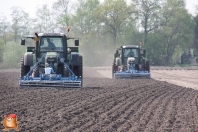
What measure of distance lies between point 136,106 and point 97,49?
56.7 meters

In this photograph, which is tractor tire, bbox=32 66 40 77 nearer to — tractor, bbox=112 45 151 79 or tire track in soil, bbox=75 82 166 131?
tire track in soil, bbox=75 82 166 131

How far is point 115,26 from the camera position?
67.5m

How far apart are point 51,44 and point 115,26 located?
4733cm

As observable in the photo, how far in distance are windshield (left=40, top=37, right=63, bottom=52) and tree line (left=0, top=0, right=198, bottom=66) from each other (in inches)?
1759

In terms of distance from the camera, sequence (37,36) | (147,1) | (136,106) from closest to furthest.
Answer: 1. (136,106)
2. (37,36)
3. (147,1)

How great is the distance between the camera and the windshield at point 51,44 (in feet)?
67.3

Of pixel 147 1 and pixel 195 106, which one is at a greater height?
pixel 147 1

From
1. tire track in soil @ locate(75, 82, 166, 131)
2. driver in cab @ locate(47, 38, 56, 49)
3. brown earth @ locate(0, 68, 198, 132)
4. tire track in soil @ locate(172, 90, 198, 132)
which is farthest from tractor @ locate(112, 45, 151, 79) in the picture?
tire track in soil @ locate(172, 90, 198, 132)

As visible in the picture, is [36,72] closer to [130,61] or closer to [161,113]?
[161,113]

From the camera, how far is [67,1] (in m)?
68.8

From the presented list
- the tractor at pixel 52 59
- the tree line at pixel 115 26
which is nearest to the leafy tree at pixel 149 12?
the tree line at pixel 115 26

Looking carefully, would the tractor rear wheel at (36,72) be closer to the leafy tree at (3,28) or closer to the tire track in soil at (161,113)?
the tire track in soil at (161,113)

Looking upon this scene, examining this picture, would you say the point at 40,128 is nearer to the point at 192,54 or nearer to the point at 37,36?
the point at 37,36

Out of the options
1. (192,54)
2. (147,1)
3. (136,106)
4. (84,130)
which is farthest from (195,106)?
(192,54)
